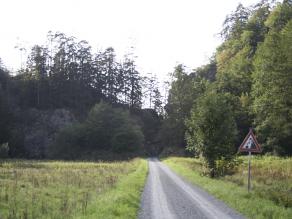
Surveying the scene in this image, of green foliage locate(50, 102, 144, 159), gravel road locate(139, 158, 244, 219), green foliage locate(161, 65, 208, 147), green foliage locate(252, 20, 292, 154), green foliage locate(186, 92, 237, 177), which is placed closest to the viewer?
gravel road locate(139, 158, 244, 219)

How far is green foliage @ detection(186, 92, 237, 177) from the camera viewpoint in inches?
1382

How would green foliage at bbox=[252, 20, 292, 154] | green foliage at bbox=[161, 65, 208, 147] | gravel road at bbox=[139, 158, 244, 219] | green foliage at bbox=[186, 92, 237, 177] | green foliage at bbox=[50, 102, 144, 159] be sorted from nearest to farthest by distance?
gravel road at bbox=[139, 158, 244, 219] < green foliage at bbox=[186, 92, 237, 177] < green foliage at bbox=[252, 20, 292, 154] < green foliage at bbox=[50, 102, 144, 159] < green foliage at bbox=[161, 65, 208, 147]

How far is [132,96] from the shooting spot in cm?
13450

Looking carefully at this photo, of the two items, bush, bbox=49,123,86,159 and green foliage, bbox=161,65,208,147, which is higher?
green foliage, bbox=161,65,208,147

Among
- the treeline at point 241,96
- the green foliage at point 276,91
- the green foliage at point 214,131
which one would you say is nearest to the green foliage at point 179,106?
the treeline at point 241,96

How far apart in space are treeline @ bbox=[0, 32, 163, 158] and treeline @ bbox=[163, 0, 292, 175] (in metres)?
16.6

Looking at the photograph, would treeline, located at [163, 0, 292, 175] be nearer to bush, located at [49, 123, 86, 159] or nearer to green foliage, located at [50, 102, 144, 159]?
green foliage, located at [50, 102, 144, 159]

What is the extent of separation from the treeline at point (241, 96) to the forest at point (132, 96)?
0.21 m

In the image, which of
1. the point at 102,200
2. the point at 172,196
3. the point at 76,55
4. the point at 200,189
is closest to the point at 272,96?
the point at 200,189

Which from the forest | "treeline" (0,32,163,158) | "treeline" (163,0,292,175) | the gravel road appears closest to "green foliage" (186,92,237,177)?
"treeline" (163,0,292,175)

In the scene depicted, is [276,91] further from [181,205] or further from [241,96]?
[181,205]

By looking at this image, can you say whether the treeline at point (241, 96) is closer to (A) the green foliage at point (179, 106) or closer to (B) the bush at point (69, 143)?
(A) the green foliage at point (179, 106)

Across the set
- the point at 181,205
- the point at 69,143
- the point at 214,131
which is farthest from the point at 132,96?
the point at 181,205

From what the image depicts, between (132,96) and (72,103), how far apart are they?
72.5 ft
